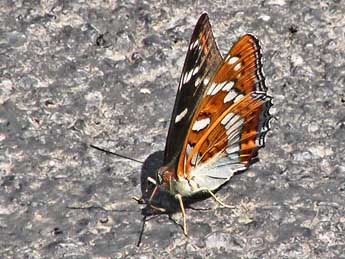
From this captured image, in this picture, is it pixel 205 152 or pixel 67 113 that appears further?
pixel 67 113

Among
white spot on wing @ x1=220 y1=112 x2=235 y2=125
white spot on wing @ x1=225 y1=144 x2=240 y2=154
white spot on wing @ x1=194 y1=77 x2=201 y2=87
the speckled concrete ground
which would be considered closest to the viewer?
the speckled concrete ground

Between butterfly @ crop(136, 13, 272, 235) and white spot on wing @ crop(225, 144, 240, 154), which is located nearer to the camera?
butterfly @ crop(136, 13, 272, 235)

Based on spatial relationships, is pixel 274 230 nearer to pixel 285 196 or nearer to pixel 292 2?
pixel 285 196

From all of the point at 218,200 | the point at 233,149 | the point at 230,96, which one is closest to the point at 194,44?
the point at 230,96

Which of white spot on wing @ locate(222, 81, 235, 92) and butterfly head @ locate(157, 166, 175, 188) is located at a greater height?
white spot on wing @ locate(222, 81, 235, 92)

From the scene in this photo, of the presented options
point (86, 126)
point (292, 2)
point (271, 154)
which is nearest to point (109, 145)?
point (86, 126)

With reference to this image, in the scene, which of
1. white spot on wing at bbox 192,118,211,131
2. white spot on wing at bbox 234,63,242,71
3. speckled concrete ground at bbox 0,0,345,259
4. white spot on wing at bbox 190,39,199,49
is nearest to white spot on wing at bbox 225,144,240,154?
speckled concrete ground at bbox 0,0,345,259

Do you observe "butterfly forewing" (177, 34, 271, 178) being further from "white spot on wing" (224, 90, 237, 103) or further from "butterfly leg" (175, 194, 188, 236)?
"butterfly leg" (175, 194, 188, 236)
